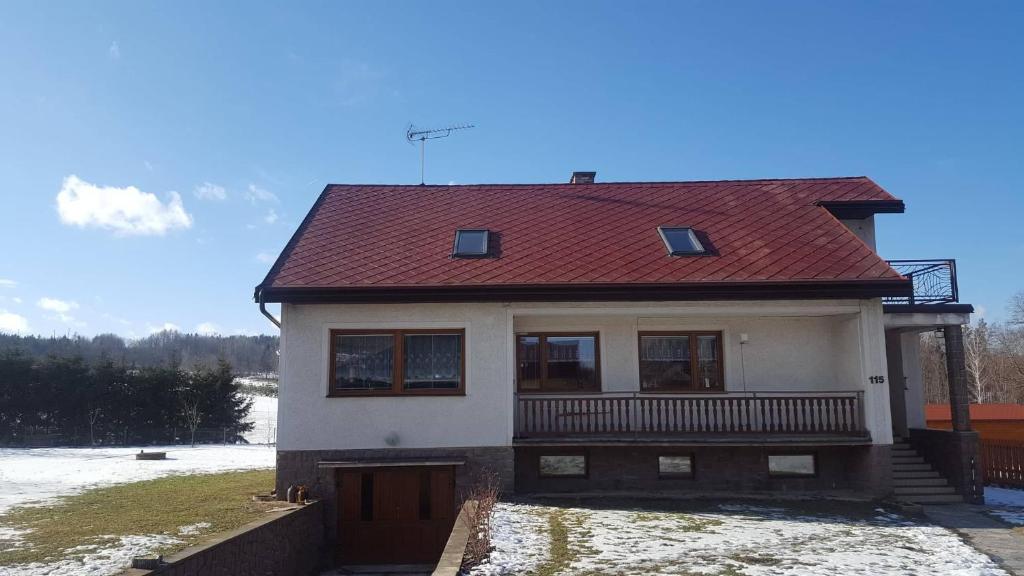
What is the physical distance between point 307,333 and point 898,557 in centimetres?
979

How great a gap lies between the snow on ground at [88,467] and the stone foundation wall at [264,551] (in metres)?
6.06

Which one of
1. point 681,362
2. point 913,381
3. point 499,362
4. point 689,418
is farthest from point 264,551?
point 913,381

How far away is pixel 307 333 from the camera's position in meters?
12.5

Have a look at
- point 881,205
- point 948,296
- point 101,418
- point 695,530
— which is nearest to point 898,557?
point 695,530

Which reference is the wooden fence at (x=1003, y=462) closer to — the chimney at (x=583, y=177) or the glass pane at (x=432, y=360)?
the chimney at (x=583, y=177)

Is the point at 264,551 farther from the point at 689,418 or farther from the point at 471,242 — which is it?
the point at 689,418

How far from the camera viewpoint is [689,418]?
41.2 feet

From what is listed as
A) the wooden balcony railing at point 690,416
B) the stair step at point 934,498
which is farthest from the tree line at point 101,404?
the stair step at point 934,498

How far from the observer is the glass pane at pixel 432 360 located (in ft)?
41.1

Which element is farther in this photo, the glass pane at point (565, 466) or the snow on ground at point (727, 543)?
the glass pane at point (565, 466)

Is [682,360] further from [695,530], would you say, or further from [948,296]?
[948,296]

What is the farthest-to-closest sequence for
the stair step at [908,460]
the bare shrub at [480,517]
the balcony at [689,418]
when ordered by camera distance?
the stair step at [908,460] < the balcony at [689,418] < the bare shrub at [480,517]

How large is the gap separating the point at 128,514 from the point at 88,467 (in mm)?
11621

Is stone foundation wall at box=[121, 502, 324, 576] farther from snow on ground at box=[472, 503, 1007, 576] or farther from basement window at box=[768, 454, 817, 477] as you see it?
basement window at box=[768, 454, 817, 477]
